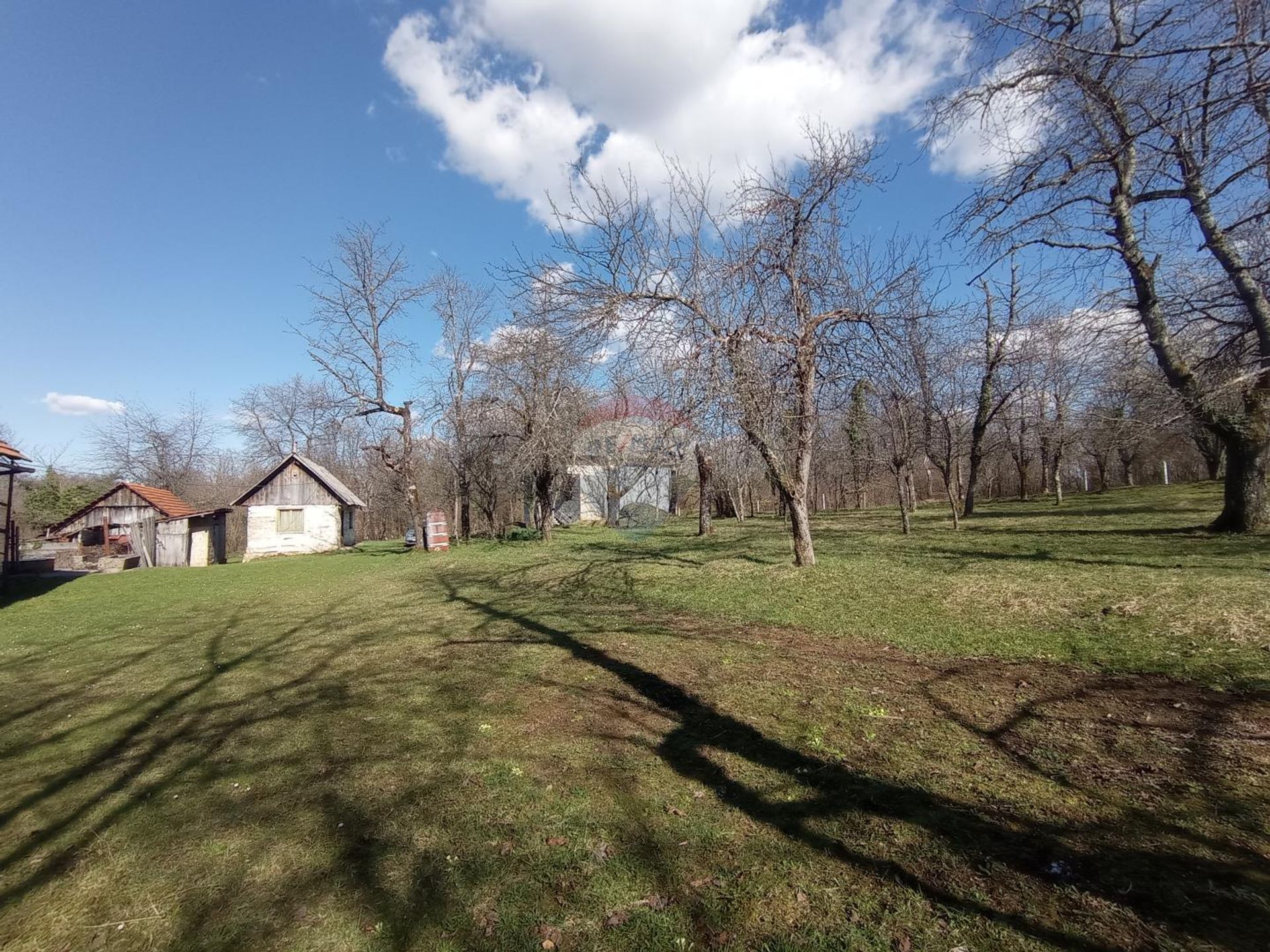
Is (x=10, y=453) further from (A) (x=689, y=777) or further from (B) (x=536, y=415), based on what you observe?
(A) (x=689, y=777)

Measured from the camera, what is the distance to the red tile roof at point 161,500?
25203 mm

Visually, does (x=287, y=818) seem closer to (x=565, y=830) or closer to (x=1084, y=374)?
(x=565, y=830)

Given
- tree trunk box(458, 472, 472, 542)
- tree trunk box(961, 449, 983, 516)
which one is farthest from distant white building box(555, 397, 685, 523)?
tree trunk box(961, 449, 983, 516)

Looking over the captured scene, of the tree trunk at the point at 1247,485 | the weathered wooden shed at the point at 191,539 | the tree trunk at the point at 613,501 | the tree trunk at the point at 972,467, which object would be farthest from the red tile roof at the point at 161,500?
the tree trunk at the point at 1247,485

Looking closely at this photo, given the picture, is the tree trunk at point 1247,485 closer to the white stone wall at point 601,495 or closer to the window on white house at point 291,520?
the white stone wall at point 601,495

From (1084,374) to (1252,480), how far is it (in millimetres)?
3014

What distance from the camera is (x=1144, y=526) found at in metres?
12.1

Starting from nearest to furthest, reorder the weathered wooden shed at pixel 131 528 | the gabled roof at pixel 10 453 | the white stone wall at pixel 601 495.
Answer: the gabled roof at pixel 10 453
the weathered wooden shed at pixel 131 528
the white stone wall at pixel 601 495

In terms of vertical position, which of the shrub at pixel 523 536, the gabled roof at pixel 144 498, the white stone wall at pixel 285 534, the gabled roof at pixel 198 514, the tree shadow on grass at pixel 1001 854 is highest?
the gabled roof at pixel 144 498

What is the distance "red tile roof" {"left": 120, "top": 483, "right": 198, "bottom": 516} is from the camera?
25.2 meters

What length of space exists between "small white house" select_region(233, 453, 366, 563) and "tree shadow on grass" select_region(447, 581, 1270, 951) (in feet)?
88.0

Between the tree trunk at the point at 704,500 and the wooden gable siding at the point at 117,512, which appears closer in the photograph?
the tree trunk at the point at 704,500

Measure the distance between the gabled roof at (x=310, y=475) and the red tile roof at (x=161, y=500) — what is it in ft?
8.73

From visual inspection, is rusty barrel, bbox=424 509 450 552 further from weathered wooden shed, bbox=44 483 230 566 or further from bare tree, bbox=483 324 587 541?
weathered wooden shed, bbox=44 483 230 566
